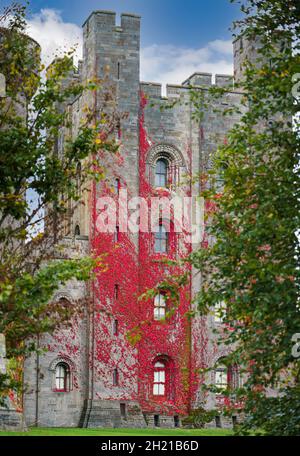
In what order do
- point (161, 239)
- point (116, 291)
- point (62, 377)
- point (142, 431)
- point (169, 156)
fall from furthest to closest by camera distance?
point (169, 156)
point (161, 239)
point (116, 291)
point (62, 377)
point (142, 431)

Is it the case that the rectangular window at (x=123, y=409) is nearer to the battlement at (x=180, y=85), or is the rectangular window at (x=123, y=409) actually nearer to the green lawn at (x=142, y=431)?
the green lawn at (x=142, y=431)

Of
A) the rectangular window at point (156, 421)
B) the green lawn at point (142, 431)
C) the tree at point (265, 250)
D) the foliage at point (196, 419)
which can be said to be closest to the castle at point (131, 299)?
the rectangular window at point (156, 421)

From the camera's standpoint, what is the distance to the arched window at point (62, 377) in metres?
48.2

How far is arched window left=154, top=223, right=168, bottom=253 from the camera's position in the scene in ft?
169

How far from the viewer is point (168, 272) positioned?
51.2 m

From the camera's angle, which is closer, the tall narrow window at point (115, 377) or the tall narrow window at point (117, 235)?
the tall narrow window at point (115, 377)

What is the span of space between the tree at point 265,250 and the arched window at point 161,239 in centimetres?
3038

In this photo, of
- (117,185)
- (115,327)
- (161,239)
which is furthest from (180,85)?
(115,327)

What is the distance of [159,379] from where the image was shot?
50.5m

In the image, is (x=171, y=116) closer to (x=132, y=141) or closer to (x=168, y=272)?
(x=132, y=141)

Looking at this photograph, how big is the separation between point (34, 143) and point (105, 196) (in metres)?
30.5

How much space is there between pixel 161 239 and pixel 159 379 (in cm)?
687

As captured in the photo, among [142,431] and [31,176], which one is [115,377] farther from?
[31,176]

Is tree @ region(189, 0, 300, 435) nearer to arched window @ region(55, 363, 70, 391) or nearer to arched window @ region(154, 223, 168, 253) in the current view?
arched window @ region(55, 363, 70, 391)
